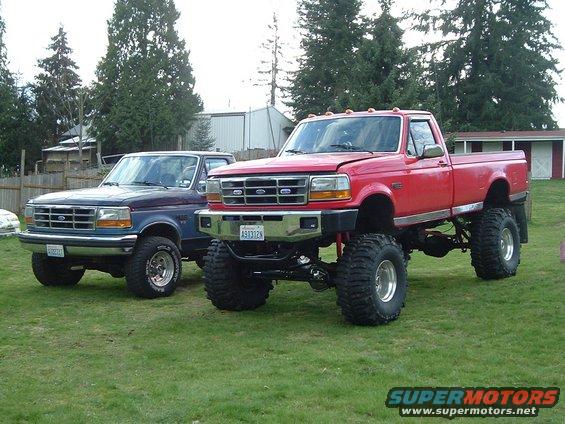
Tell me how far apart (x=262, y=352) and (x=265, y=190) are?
72.8 inches

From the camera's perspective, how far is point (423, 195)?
30.4 ft

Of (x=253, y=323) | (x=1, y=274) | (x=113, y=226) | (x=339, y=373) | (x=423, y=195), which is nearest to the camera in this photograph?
(x=339, y=373)

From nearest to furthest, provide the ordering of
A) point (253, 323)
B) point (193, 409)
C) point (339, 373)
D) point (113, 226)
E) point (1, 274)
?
1. point (193, 409)
2. point (339, 373)
3. point (253, 323)
4. point (113, 226)
5. point (1, 274)

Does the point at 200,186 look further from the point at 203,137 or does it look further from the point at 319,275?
the point at 203,137

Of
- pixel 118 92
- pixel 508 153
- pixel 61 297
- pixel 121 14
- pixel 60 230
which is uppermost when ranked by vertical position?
pixel 121 14

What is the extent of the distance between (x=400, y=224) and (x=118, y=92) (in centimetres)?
4564

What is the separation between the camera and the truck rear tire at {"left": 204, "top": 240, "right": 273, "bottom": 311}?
898cm

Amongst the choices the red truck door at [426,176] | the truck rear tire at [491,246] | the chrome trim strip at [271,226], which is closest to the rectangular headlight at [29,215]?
the chrome trim strip at [271,226]

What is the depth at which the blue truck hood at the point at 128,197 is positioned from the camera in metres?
10.1

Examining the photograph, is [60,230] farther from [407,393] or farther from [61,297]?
[407,393]

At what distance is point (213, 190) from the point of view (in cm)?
880

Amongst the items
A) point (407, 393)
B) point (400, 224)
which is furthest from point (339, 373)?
point (400, 224)

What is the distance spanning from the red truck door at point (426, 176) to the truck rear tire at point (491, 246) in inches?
42.9

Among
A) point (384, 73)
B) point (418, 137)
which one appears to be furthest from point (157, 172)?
point (384, 73)
